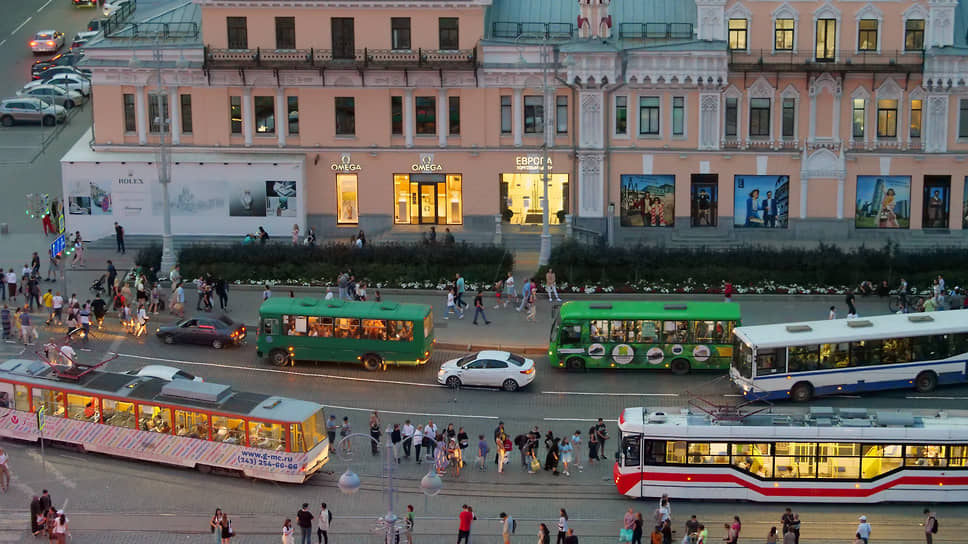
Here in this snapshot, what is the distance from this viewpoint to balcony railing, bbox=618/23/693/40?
70.9 m

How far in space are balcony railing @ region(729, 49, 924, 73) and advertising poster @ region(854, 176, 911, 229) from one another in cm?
515

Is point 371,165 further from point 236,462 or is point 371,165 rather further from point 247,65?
point 236,462

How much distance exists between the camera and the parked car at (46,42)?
95688mm

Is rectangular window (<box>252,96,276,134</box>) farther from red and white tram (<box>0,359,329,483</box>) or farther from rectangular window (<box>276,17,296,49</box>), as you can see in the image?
red and white tram (<box>0,359,329,483</box>)

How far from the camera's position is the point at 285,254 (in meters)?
65.9

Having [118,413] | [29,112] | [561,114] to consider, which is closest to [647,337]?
[118,413]

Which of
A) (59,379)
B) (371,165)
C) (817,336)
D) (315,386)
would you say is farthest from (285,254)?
(817,336)

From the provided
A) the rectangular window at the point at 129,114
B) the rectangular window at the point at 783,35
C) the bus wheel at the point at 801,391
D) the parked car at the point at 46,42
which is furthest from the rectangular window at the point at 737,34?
the parked car at the point at 46,42

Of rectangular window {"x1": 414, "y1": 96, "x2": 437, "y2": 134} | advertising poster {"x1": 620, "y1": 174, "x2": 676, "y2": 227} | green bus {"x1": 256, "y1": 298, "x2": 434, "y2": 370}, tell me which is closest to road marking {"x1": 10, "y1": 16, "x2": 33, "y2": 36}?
rectangular window {"x1": 414, "y1": 96, "x2": 437, "y2": 134}

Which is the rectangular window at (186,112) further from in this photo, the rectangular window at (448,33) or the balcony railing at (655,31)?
the balcony railing at (655,31)

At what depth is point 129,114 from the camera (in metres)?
72.7

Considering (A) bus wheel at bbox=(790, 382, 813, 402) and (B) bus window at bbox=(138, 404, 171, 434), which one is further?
(A) bus wheel at bbox=(790, 382, 813, 402)

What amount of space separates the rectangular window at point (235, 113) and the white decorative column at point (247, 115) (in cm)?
25

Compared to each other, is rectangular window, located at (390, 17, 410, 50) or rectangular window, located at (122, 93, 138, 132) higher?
rectangular window, located at (390, 17, 410, 50)
